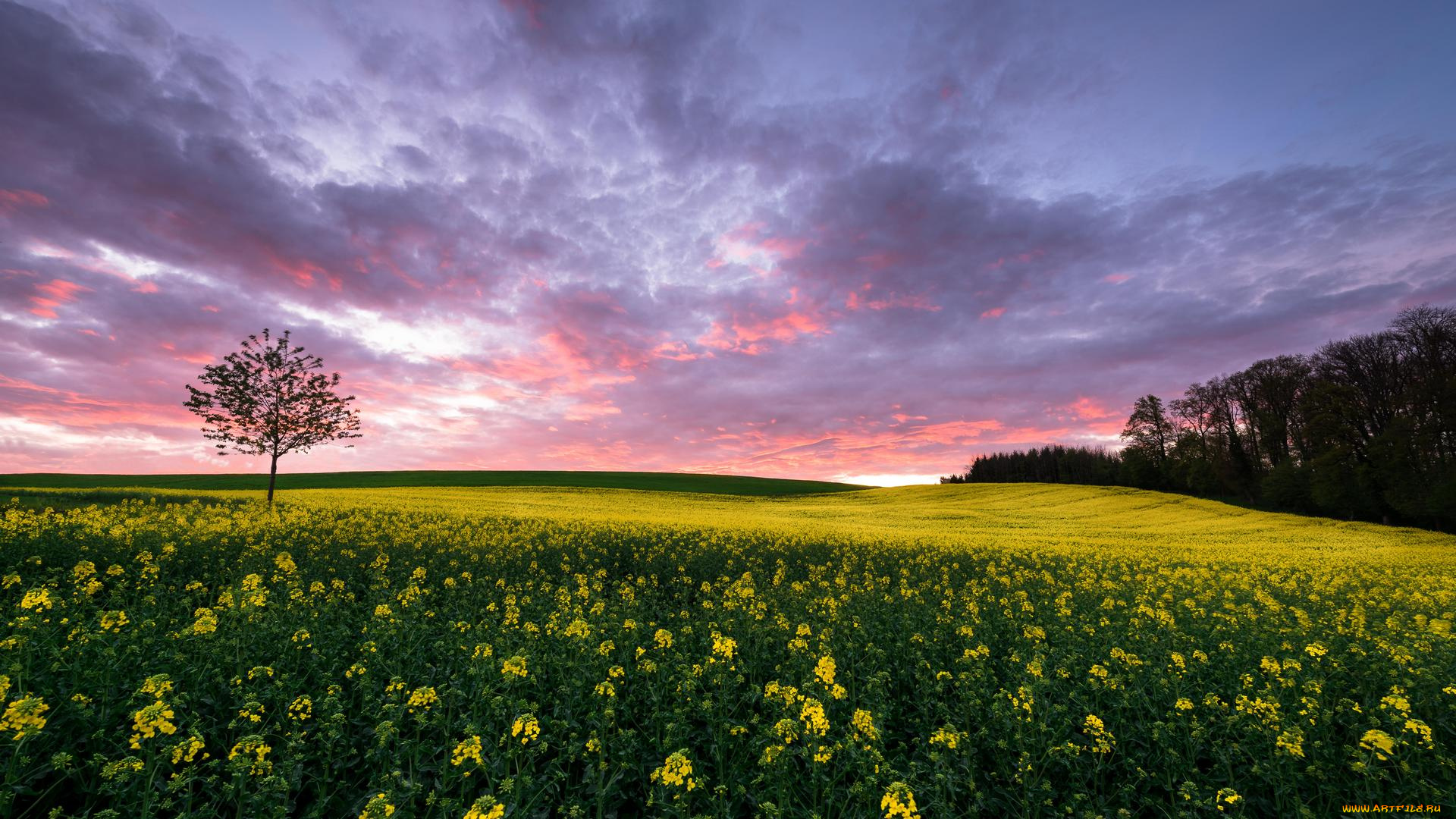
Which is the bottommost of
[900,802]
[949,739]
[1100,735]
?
[1100,735]

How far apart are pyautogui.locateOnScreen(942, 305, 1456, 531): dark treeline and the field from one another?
34350mm

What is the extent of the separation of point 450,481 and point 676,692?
64.9 m

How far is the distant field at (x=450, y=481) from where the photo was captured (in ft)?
166

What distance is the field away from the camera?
13.8ft

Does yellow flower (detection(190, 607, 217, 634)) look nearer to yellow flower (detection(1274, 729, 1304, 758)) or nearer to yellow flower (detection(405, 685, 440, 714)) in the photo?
yellow flower (detection(405, 685, 440, 714))

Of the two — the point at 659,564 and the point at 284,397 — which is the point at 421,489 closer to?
the point at 284,397

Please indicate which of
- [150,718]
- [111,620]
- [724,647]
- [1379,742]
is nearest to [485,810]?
[150,718]

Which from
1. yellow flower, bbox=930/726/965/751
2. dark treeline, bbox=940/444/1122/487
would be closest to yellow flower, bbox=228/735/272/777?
yellow flower, bbox=930/726/965/751

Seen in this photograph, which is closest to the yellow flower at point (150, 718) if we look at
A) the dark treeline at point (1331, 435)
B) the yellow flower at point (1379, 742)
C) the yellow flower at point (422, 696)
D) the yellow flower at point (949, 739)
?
the yellow flower at point (422, 696)

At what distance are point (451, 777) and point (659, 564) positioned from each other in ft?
33.0

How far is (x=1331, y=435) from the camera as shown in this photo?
40.2 meters

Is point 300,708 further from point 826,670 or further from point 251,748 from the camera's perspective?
point 826,670

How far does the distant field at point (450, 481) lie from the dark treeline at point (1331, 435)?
35.3 m

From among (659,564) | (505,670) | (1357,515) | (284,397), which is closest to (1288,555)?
(659,564)
